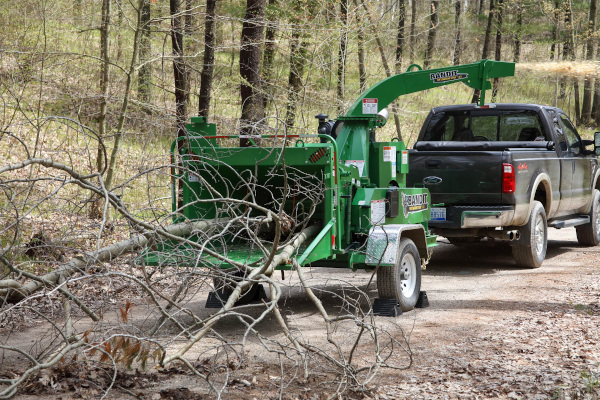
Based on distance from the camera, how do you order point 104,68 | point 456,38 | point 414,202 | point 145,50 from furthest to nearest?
point 456,38 → point 145,50 → point 104,68 → point 414,202

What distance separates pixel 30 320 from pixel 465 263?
22.2 feet

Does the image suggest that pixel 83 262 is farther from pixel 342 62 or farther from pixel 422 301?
pixel 342 62

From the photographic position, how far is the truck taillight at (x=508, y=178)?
30.5 feet

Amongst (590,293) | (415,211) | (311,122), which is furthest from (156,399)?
(311,122)

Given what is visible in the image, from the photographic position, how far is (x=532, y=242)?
32.0 feet

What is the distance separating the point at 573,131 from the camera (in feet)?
38.0

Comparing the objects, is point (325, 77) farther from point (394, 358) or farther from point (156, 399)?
point (156, 399)

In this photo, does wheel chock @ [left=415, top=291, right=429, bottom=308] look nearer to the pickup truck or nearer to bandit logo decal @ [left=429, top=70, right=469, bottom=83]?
the pickup truck

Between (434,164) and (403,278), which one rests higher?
(434,164)

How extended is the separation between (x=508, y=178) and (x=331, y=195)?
3.86 meters

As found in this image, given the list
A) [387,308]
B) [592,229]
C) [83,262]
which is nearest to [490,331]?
[387,308]

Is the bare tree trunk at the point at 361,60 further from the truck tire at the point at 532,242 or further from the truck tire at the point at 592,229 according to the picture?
the truck tire at the point at 532,242

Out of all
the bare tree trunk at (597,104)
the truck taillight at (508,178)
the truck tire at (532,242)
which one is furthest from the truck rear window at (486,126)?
the bare tree trunk at (597,104)

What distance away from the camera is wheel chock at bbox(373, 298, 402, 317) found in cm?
699
